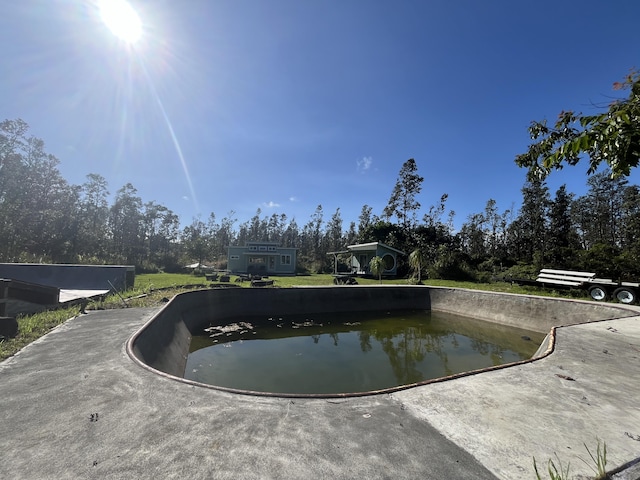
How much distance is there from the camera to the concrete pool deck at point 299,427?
243cm

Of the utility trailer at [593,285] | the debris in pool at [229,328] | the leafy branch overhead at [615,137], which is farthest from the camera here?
the utility trailer at [593,285]

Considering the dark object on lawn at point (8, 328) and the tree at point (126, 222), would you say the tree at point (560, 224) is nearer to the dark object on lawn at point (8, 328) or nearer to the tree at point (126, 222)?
the dark object on lawn at point (8, 328)

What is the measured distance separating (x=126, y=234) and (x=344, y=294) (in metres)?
35.3

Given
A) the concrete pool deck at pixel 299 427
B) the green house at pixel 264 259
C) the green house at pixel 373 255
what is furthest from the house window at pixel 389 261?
the concrete pool deck at pixel 299 427

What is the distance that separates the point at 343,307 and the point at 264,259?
61.2 feet

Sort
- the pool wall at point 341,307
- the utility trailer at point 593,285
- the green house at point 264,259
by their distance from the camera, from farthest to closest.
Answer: the green house at point 264,259 < the utility trailer at point 593,285 < the pool wall at point 341,307

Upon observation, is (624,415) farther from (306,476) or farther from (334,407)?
(306,476)

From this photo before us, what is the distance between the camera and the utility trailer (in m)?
13.4


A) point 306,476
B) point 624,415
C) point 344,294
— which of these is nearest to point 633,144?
point 624,415

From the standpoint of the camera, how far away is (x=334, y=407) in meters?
3.47

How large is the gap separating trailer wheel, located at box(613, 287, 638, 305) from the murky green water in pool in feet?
17.0

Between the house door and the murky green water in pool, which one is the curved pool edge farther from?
the house door

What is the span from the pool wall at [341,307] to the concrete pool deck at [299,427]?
328cm

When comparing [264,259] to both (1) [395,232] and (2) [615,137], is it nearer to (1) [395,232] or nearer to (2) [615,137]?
(1) [395,232]
